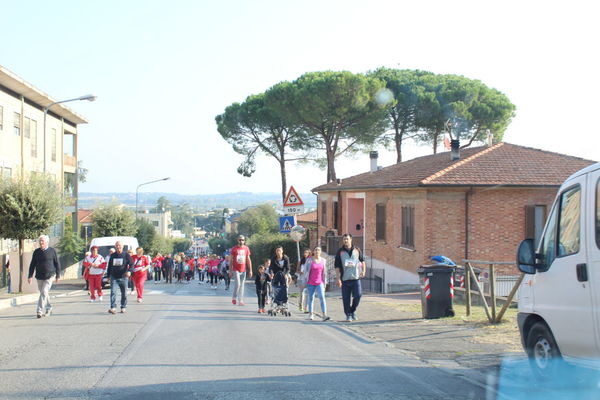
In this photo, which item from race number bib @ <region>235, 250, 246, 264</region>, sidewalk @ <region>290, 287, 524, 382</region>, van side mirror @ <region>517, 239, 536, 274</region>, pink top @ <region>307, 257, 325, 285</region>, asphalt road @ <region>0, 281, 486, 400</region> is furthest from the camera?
race number bib @ <region>235, 250, 246, 264</region>

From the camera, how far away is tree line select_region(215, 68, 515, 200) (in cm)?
3628

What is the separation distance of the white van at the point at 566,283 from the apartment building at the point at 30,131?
870 inches

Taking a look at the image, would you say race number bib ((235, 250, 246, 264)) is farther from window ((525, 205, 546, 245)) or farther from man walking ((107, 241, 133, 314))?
window ((525, 205, 546, 245))

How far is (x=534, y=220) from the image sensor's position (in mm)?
21422

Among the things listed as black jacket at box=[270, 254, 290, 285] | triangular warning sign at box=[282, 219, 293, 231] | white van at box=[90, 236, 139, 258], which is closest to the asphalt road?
black jacket at box=[270, 254, 290, 285]

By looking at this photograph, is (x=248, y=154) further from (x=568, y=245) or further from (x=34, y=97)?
(x=568, y=245)

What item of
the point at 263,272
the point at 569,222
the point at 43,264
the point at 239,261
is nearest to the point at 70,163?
the point at 239,261

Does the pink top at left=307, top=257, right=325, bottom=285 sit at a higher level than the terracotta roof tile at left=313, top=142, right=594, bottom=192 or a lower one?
lower

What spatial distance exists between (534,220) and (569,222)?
1617 cm

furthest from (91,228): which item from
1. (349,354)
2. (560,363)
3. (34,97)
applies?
(560,363)

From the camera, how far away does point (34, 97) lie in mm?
34094

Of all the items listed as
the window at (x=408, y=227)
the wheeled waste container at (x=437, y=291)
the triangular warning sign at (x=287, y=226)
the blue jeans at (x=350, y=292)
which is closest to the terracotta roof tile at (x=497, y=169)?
the window at (x=408, y=227)

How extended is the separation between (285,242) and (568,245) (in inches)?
1325

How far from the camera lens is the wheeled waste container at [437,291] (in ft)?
39.7
